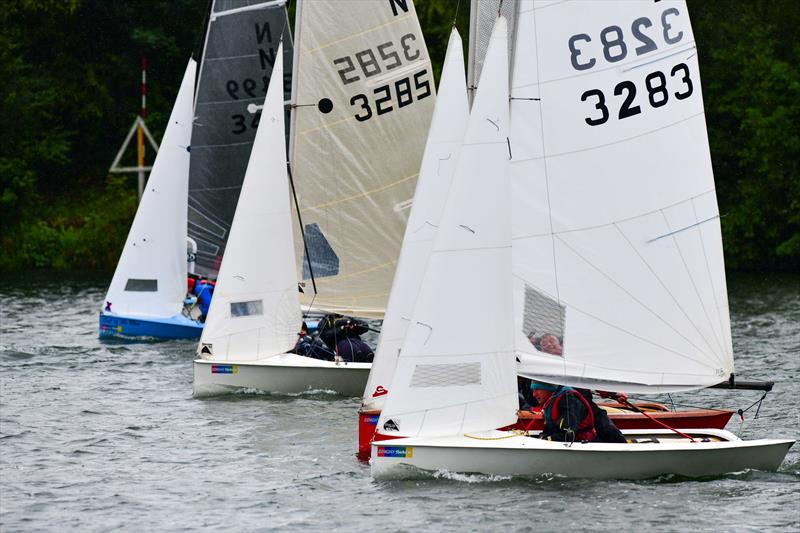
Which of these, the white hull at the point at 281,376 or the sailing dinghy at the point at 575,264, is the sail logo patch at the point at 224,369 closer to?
the white hull at the point at 281,376

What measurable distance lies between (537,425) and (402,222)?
6629 mm

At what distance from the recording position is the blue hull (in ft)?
78.0

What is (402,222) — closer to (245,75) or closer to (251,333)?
(251,333)

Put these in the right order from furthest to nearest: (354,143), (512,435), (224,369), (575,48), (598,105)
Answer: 1. (354,143)
2. (224,369)
3. (598,105)
4. (575,48)
5. (512,435)

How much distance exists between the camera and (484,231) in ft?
41.3

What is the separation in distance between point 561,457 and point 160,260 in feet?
41.6

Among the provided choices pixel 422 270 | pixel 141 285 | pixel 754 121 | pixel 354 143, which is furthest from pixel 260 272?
pixel 754 121

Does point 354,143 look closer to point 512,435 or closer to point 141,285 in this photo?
point 141,285

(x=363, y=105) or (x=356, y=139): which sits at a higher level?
(x=363, y=105)

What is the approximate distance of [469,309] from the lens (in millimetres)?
12555

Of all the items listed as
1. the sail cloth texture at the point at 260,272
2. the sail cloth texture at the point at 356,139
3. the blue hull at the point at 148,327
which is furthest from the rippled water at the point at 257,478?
the blue hull at the point at 148,327

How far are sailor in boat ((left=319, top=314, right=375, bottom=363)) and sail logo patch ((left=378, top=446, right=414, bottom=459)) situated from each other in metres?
5.61

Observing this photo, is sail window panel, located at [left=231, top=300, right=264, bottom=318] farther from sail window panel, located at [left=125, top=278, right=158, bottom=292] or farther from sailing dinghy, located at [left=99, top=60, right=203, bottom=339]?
sail window panel, located at [left=125, top=278, right=158, bottom=292]

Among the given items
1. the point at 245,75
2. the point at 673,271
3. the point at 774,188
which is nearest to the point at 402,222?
the point at 245,75
